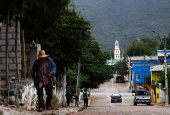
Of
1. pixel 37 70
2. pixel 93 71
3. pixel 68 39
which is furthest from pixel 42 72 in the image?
pixel 93 71

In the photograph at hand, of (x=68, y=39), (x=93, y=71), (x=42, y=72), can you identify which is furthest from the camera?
(x=93, y=71)

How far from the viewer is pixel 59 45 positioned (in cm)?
2295

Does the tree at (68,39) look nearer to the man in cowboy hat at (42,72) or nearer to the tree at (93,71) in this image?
the man in cowboy hat at (42,72)

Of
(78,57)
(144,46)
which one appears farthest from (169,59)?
(144,46)

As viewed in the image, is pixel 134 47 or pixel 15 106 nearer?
pixel 15 106

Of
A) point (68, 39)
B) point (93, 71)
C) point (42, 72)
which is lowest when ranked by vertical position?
point (42, 72)

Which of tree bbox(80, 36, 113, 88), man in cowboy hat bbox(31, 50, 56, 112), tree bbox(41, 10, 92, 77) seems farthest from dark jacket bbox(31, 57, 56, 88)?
tree bbox(80, 36, 113, 88)

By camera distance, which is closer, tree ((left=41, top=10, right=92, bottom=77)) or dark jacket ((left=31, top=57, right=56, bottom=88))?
dark jacket ((left=31, top=57, right=56, bottom=88))

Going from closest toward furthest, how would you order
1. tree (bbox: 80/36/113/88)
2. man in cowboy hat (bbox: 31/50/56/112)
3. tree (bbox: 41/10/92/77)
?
man in cowboy hat (bbox: 31/50/56/112)
tree (bbox: 41/10/92/77)
tree (bbox: 80/36/113/88)

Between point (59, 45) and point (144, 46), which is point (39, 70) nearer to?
point (59, 45)

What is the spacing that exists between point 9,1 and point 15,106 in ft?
11.6

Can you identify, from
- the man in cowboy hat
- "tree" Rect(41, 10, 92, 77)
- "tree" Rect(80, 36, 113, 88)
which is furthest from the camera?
"tree" Rect(80, 36, 113, 88)

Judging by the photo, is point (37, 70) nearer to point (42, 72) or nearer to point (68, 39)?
point (42, 72)

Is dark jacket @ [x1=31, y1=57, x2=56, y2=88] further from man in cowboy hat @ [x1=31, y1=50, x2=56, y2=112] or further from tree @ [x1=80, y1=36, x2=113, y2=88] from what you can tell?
tree @ [x1=80, y1=36, x2=113, y2=88]
